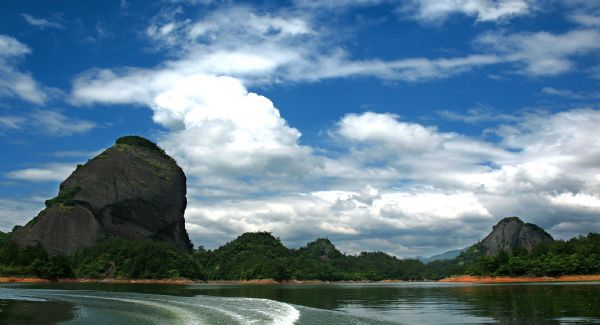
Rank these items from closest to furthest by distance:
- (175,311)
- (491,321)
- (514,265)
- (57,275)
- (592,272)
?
(491,321)
(175,311)
(592,272)
(514,265)
(57,275)

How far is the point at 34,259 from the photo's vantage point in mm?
160625

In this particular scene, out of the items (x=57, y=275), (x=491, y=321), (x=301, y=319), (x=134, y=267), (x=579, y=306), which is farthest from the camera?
(x=134, y=267)

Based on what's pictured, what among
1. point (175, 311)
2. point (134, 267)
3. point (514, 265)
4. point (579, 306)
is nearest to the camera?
point (579, 306)

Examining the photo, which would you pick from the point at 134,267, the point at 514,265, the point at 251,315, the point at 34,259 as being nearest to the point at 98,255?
the point at 134,267

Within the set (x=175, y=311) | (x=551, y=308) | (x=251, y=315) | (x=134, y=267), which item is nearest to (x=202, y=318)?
A: (x=251, y=315)

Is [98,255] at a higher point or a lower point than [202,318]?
higher

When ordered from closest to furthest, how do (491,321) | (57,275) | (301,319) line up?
(491,321)
(301,319)
(57,275)

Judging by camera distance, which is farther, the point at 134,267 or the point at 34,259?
the point at 134,267

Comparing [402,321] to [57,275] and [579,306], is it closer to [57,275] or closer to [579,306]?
[579,306]

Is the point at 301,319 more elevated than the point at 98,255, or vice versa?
the point at 98,255

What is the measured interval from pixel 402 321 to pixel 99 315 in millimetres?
23186

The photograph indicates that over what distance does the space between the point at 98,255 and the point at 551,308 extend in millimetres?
186502

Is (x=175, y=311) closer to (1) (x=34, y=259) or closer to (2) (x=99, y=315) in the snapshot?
(2) (x=99, y=315)

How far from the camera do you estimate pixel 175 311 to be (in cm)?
4456
